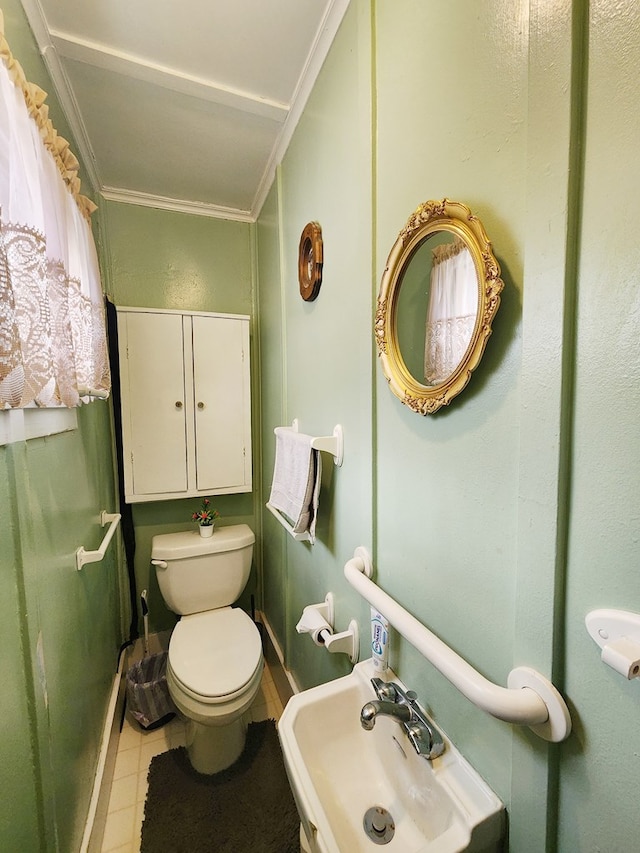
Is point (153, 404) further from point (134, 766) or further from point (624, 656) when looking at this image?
point (624, 656)

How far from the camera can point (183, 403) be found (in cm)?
188

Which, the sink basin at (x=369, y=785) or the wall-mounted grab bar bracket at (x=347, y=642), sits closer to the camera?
the sink basin at (x=369, y=785)

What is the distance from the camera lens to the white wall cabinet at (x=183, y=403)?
1.79m

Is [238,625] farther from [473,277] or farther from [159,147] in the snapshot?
[159,147]

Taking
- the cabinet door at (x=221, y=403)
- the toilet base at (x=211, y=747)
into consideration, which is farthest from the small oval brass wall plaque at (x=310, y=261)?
the toilet base at (x=211, y=747)

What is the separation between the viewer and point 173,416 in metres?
1.87

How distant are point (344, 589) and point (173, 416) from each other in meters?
1.30

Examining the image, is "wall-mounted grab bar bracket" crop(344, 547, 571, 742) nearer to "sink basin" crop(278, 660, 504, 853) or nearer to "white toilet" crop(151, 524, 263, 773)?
"sink basin" crop(278, 660, 504, 853)

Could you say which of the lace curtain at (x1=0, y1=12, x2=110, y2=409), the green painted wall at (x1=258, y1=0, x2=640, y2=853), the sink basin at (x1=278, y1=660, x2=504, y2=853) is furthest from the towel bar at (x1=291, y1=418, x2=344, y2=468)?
the lace curtain at (x1=0, y1=12, x2=110, y2=409)

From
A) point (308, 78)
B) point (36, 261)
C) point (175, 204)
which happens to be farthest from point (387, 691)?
point (175, 204)

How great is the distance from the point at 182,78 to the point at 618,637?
188 centimetres

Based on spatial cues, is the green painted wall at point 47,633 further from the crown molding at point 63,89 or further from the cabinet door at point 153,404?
the cabinet door at point 153,404

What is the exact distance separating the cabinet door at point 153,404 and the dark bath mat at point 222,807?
1.22 meters

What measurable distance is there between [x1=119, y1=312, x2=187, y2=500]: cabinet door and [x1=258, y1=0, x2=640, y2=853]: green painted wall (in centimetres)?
127
